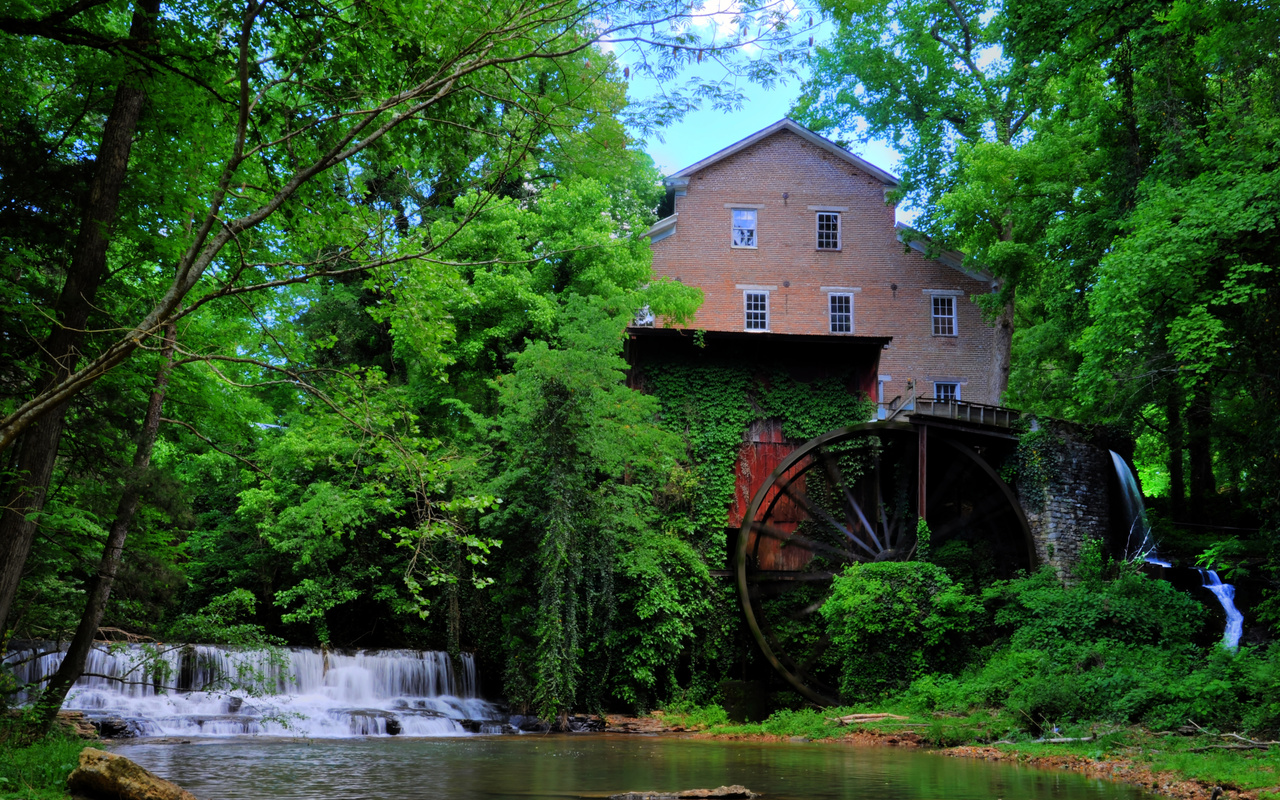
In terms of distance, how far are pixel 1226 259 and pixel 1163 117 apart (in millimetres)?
3824

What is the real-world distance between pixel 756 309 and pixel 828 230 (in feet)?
10.4

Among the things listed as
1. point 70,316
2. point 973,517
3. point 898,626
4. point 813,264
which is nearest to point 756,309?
point 813,264

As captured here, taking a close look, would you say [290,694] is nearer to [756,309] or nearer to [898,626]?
[898,626]

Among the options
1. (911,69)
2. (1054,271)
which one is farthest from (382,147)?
(911,69)

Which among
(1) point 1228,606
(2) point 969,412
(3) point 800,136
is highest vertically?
(3) point 800,136

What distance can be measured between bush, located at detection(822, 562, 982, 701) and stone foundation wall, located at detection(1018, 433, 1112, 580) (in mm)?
2428

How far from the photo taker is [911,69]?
26406 mm

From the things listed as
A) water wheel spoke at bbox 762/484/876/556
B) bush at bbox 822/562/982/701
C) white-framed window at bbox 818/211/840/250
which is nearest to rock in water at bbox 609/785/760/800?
bush at bbox 822/562/982/701

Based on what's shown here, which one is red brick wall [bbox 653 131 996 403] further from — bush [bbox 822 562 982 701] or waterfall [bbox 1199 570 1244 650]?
bush [bbox 822 562 982 701]

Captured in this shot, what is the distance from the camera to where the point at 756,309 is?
25.9 metres

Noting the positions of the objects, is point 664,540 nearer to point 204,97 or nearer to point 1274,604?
point 1274,604

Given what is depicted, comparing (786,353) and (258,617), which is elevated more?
(786,353)

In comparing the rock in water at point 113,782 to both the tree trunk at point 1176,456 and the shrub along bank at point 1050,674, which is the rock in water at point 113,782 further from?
the tree trunk at point 1176,456

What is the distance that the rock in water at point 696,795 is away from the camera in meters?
7.53
